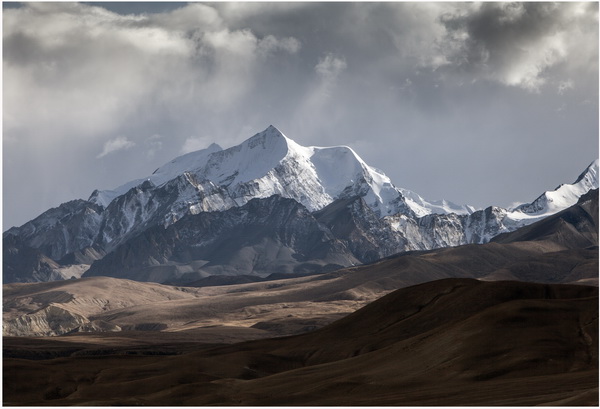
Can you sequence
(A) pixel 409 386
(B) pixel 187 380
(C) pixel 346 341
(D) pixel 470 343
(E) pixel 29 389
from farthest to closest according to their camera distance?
(C) pixel 346 341 → (E) pixel 29 389 → (B) pixel 187 380 → (D) pixel 470 343 → (A) pixel 409 386

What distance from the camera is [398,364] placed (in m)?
110

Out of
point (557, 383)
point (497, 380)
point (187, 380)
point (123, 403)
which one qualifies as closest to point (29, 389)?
point (187, 380)

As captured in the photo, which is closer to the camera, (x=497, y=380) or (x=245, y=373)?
(x=497, y=380)

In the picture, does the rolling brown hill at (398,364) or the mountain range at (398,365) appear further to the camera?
the rolling brown hill at (398,364)

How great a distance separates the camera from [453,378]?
96.2m

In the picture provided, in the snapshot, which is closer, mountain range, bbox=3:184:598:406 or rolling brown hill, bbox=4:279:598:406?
mountain range, bbox=3:184:598:406

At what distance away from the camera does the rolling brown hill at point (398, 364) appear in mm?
86312

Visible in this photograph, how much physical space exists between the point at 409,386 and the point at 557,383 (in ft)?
56.4

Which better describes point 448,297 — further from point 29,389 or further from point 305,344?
point 29,389

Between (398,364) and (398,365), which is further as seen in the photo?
(398,364)

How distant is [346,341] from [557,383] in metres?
80.1

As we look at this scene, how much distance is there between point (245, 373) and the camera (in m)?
140

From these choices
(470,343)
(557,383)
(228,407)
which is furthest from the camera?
(470,343)

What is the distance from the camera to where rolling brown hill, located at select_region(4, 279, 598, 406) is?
86.3 m
